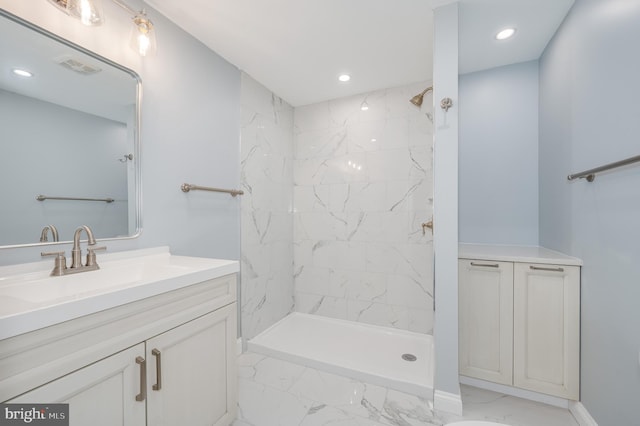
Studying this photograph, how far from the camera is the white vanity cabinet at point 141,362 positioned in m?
0.72

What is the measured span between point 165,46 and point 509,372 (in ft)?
9.83

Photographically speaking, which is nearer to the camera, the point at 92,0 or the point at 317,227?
the point at 92,0

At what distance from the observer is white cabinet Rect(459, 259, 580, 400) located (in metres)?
1.52

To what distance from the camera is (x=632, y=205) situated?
42.9 inches

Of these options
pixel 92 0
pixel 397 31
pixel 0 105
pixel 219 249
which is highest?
pixel 397 31

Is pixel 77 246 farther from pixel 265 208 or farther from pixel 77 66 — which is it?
pixel 265 208

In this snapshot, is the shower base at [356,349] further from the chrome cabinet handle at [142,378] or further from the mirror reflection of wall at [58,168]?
the mirror reflection of wall at [58,168]

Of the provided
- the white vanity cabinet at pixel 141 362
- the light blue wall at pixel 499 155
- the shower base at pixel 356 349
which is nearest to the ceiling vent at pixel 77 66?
the white vanity cabinet at pixel 141 362

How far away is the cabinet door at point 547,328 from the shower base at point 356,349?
621mm

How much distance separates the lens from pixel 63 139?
4.03 feet

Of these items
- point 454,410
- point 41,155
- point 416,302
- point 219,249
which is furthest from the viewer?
A: point 416,302

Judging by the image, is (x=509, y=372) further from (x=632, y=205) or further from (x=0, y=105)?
(x=0, y=105)

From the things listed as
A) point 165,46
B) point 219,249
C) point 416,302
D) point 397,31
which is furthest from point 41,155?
point 416,302

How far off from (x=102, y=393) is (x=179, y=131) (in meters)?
1.43
